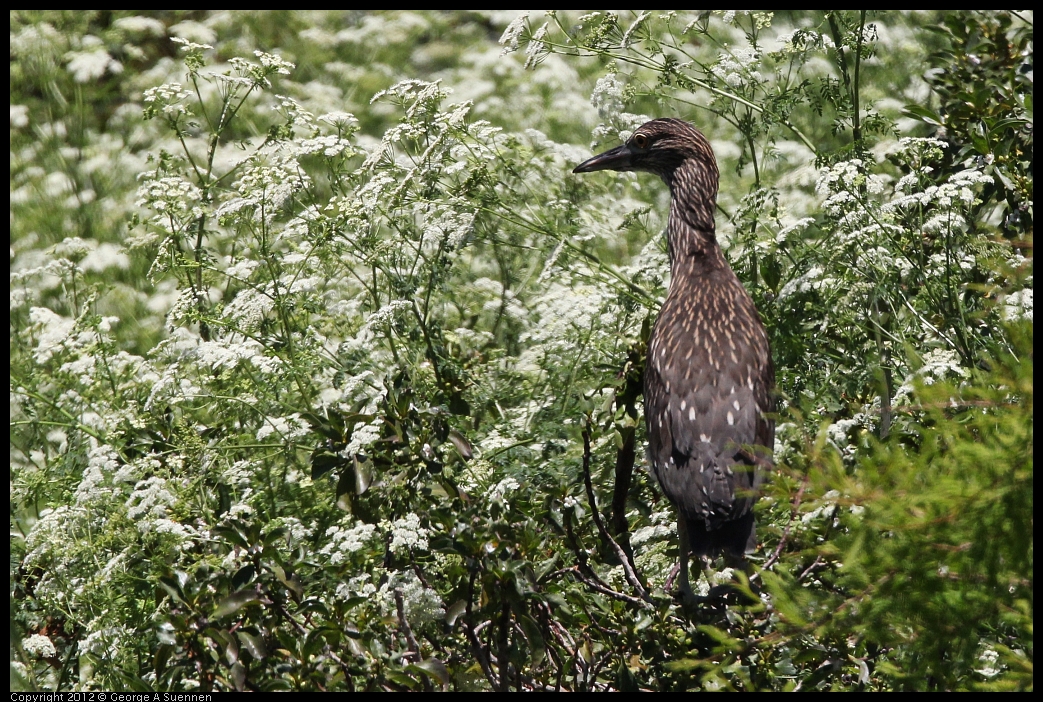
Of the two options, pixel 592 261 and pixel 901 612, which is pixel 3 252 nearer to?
pixel 592 261

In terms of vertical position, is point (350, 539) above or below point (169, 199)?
below

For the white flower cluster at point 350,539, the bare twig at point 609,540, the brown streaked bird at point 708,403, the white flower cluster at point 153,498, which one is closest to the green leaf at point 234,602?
the white flower cluster at point 350,539

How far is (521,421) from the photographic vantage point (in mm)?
4250

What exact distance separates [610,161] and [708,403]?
4.97 ft

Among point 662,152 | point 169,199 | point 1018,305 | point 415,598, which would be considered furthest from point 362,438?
point 1018,305

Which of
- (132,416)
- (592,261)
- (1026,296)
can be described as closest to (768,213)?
(592,261)

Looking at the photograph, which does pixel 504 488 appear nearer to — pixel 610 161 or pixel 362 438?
pixel 362 438

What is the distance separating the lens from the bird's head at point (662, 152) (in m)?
4.56

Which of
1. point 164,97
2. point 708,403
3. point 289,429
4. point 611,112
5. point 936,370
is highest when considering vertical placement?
point 611,112

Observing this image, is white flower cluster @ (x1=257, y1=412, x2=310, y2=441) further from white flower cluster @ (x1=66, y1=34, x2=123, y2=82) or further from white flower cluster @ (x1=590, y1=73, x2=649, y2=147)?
white flower cluster @ (x1=66, y1=34, x2=123, y2=82)

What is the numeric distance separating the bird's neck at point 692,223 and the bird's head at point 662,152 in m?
0.04

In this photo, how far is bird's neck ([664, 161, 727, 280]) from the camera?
4168 mm

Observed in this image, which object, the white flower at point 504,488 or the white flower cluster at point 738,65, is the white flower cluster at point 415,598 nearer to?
the white flower at point 504,488

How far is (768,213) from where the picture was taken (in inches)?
173
